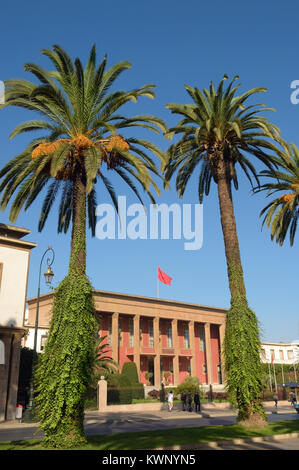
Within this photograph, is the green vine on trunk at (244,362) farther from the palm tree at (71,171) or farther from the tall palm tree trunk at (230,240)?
the palm tree at (71,171)

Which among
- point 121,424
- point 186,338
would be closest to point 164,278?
point 186,338

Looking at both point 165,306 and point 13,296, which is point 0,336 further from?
point 165,306

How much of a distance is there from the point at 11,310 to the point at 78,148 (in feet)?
44.4

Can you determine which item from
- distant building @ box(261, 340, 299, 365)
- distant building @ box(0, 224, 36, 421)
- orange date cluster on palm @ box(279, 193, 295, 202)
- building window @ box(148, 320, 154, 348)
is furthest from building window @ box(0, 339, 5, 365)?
distant building @ box(261, 340, 299, 365)

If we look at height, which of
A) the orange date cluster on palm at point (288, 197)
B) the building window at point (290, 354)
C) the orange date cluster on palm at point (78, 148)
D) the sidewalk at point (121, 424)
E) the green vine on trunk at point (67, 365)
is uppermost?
the orange date cluster on palm at point (288, 197)

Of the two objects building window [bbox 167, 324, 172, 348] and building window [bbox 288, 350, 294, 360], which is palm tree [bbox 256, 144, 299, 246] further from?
building window [bbox 288, 350, 294, 360]

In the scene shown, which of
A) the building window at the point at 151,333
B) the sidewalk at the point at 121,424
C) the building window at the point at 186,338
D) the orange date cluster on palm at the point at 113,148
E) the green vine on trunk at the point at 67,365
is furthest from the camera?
the building window at the point at 186,338

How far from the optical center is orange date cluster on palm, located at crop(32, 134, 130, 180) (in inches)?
664

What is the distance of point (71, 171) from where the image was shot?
18031mm

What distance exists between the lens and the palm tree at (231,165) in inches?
741

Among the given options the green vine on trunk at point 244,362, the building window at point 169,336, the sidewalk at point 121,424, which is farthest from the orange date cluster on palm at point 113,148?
the building window at point 169,336

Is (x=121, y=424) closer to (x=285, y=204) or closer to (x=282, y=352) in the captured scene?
(x=285, y=204)

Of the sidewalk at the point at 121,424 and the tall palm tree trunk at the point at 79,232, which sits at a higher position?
the tall palm tree trunk at the point at 79,232

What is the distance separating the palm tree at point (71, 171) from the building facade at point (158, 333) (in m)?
33.4
